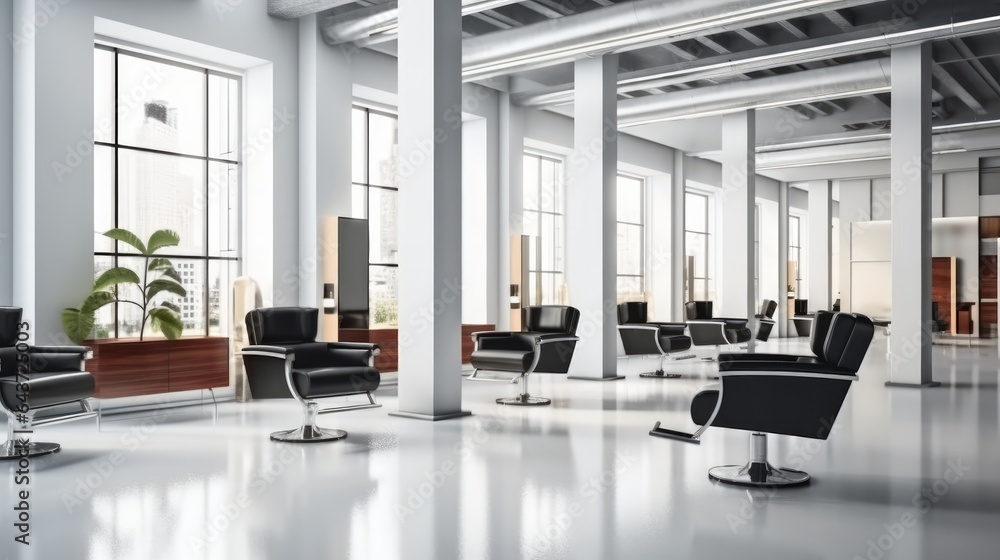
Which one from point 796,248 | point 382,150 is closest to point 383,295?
point 382,150

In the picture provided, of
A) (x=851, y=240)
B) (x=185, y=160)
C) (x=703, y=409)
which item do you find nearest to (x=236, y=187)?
(x=185, y=160)

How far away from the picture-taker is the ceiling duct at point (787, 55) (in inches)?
356

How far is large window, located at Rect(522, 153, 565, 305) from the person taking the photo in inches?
567

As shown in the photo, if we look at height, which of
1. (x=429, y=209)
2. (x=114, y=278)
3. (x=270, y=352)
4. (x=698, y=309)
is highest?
(x=429, y=209)

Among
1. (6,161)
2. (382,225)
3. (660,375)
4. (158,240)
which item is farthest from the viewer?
(382,225)

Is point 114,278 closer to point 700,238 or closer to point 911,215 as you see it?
point 911,215

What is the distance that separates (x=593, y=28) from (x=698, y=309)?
17.2ft

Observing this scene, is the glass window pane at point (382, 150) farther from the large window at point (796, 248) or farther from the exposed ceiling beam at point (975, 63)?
the large window at point (796, 248)

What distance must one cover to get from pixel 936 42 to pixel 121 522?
36.2ft

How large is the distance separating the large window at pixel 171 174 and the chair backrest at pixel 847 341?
6589mm

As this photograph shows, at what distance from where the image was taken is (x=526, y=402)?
27.1 ft

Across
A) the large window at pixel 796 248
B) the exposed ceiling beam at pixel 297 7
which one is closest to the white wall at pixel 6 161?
the exposed ceiling beam at pixel 297 7

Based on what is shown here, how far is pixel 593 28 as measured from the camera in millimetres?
9055

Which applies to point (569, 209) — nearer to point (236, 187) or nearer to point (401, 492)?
point (236, 187)
